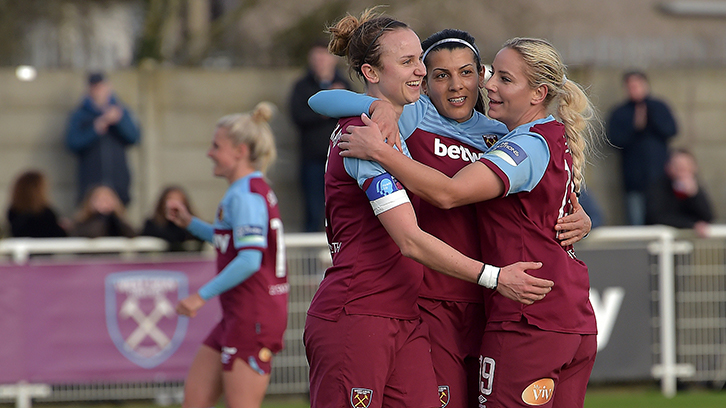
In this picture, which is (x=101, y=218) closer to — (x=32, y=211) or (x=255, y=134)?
(x=32, y=211)

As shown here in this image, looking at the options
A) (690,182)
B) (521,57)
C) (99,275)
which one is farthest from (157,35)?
(521,57)

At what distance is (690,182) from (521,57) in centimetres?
557

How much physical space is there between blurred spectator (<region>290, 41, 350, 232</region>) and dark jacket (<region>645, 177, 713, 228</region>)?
117 inches

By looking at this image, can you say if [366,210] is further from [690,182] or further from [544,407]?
[690,182]

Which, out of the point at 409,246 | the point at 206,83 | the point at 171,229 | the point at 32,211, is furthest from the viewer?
the point at 206,83

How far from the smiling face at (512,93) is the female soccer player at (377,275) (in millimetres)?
318

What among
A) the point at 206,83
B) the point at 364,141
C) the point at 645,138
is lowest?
the point at 364,141

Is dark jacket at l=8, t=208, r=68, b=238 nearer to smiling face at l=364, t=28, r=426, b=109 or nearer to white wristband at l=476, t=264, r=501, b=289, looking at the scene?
smiling face at l=364, t=28, r=426, b=109

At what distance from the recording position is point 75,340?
7676 mm

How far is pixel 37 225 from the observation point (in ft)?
27.2

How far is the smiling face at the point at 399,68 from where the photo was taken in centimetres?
375

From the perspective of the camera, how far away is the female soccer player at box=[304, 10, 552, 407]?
3.56 m

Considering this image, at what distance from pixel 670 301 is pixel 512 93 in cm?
488

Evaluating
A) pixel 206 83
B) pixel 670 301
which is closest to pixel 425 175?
pixel 670 301
